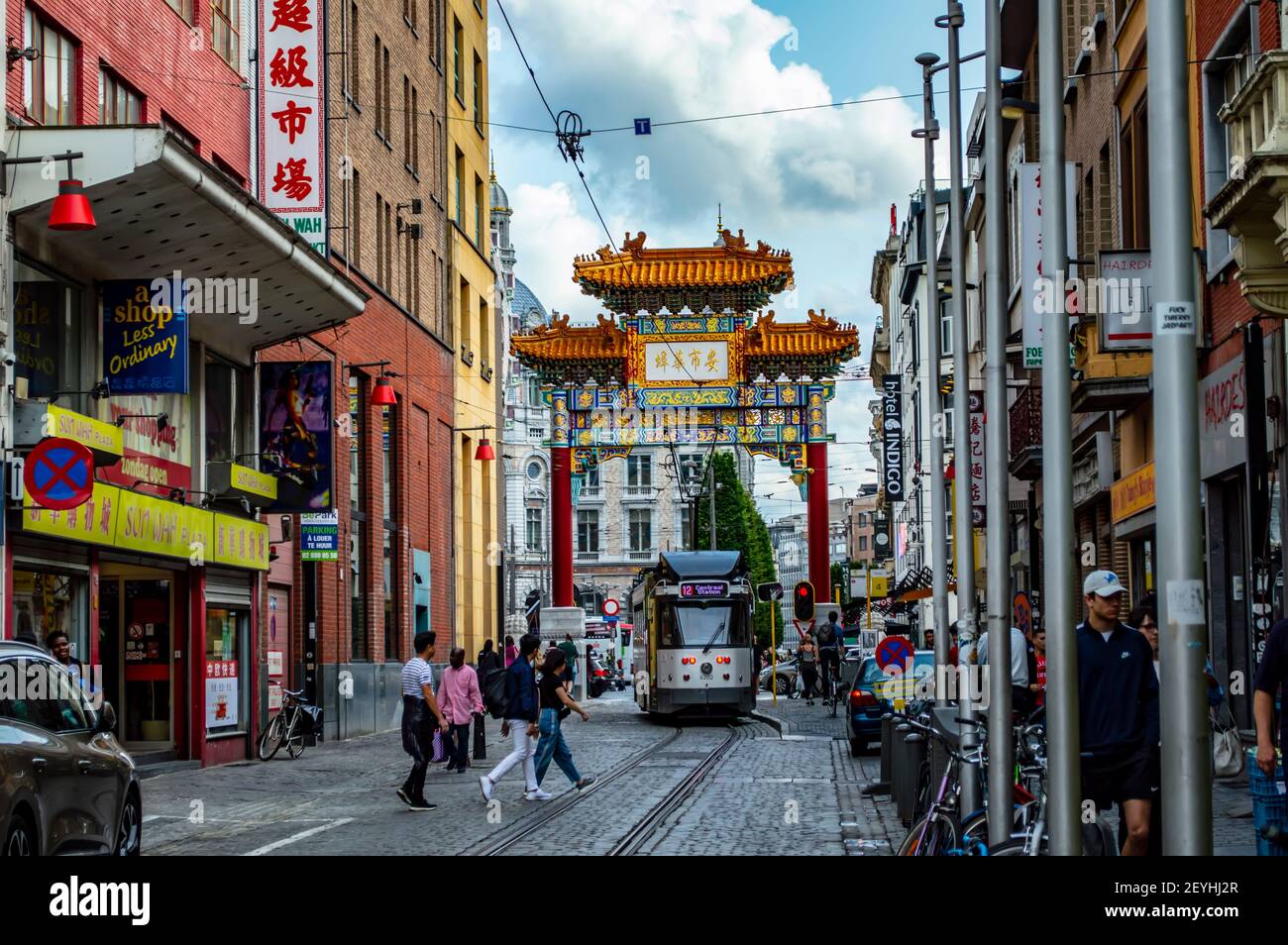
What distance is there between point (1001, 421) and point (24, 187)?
1121 cm

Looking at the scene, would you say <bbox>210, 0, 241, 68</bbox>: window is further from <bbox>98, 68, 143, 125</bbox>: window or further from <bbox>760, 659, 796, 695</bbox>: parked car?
<bbox>760, 659, 796, 695</bbox>: parked car

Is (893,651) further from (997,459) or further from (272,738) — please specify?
(997,459)

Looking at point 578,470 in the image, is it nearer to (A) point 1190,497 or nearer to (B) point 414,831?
(B) point 414,831

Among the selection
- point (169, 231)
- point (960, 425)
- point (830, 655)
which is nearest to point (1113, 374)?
point (960, 425)

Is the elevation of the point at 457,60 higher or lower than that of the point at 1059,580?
higher

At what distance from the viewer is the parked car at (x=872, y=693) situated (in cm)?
2598

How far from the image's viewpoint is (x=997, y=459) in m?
14.1

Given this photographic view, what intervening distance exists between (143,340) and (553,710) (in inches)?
275

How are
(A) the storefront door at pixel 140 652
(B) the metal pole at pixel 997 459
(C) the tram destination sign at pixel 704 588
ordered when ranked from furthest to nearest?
(C) the tram destination sign at pixel 704 588 → (A) the storefront door at pixel 140 652 → (B) the metal pole at pixel 997 459

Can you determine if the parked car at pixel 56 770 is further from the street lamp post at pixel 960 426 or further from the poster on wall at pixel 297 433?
the poster on wall at pixel 297 433

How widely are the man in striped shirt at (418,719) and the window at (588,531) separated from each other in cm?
10062

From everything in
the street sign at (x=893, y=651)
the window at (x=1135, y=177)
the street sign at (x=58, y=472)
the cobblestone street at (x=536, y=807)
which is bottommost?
the cobblestone street at (x=536, y=807)

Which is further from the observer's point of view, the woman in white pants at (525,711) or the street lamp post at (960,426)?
the woman in white pants at (525,711)

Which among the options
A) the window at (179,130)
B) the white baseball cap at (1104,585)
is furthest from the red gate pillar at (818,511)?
the white baseball cap at (1104,585)
